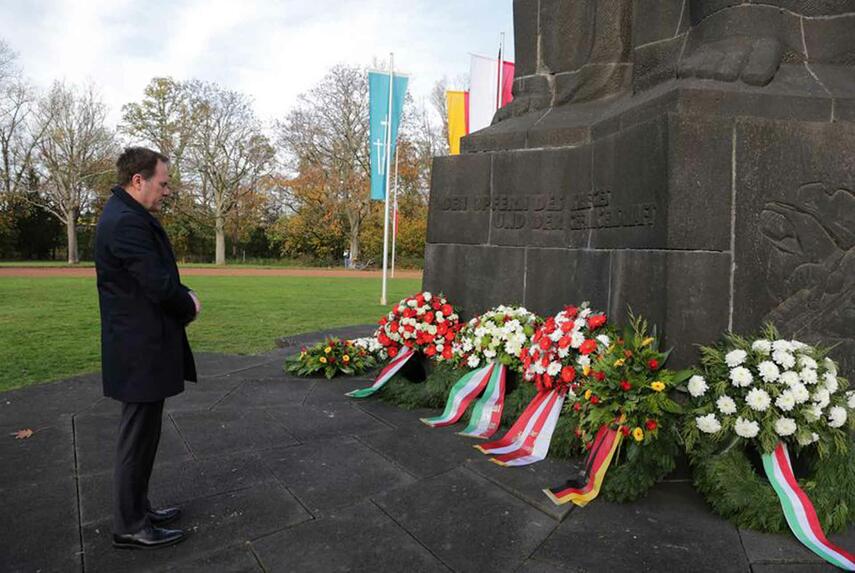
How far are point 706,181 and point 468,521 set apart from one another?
2283 millimetres

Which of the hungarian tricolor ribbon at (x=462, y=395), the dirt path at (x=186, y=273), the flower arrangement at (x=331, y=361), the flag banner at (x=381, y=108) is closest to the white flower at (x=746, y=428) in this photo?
the hungarian tricolor ribbon at (x=462, y=395)

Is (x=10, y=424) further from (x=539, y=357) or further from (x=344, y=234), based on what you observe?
(x=344, y=234)

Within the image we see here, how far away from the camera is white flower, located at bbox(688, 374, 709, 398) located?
9.58 feet

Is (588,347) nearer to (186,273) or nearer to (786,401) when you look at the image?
(786,401)

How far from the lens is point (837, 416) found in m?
2.74

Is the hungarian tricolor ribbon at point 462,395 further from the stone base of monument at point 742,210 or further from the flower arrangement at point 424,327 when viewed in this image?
the stone base of monument at point 742,210

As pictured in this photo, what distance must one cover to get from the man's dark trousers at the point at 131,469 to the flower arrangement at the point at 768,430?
2630 millimetres

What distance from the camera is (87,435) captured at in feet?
12.7

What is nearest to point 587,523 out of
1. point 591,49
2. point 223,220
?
point 591,49

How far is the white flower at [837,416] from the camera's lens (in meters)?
2.73

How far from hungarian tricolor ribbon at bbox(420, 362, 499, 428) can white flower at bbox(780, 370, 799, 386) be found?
1899mm

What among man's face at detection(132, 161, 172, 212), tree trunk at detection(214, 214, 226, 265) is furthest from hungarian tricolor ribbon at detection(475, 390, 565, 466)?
tree trunk at detection(214, 214, 226, 265)

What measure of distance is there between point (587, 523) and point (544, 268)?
2380 mm

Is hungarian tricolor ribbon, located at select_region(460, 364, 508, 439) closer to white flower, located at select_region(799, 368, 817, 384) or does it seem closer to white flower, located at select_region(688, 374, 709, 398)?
white flower, located at select_region(688, 374, 709, 398)
